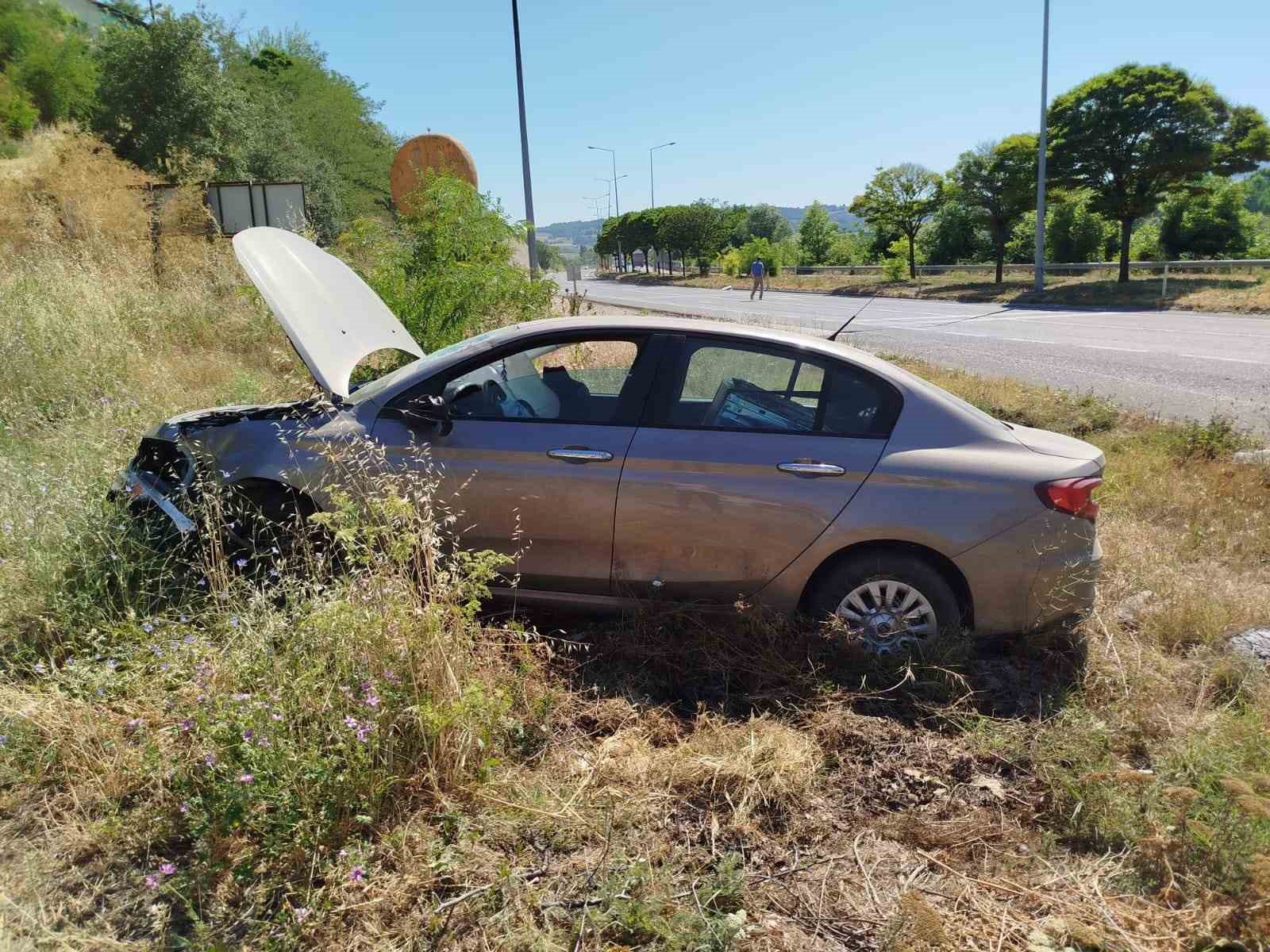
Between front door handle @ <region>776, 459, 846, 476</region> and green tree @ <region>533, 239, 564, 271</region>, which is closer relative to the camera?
front door handle @ <region>776, 459, 846, 476</region>

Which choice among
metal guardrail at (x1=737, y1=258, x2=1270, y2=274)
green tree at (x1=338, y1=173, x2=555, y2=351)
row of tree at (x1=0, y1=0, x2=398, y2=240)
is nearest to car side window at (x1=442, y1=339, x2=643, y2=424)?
green tree at (x1=338, y1=173, x2=555, y2=351)

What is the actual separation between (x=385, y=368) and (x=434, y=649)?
4.85 metres

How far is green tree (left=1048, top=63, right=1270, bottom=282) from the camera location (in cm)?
2694

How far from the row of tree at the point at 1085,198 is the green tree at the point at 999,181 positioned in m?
0.05

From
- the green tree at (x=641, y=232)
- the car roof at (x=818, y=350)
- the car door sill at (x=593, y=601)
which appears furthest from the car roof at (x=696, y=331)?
the green tree at (x=641, y=232)

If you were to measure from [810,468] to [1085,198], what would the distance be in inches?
1736

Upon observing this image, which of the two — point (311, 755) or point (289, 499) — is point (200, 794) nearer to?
point (311, 755)

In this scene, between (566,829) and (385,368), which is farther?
(385,368)

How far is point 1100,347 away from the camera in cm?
1603

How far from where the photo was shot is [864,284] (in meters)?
41.2

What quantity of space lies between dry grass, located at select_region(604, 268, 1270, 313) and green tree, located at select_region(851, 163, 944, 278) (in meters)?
2.79

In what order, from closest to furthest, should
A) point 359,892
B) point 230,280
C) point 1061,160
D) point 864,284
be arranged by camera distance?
point 359,892
point 230,280
point 1061,160
point 864,284

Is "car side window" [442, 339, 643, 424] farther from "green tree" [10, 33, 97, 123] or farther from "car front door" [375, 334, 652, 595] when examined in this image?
"green tree" [10, 33, 97, 123]

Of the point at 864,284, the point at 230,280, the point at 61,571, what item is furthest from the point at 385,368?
the point at 864,284
